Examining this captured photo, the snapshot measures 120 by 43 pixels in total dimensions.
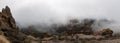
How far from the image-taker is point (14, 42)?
11038 cm

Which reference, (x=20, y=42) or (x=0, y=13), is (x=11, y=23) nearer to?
(x=0, y=13)

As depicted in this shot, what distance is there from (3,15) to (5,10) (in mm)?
7949

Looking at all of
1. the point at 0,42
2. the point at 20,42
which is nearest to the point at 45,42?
the point at 20,42

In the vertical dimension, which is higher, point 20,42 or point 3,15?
point 3,15

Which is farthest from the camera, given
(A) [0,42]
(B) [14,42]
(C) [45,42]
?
(C) [45,42]

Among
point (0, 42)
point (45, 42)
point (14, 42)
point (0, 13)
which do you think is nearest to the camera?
point (0, 42)

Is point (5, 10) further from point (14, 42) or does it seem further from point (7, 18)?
point (14, 42)

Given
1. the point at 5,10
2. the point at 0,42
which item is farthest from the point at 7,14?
the point at 0,42

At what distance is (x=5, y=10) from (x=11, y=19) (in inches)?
218

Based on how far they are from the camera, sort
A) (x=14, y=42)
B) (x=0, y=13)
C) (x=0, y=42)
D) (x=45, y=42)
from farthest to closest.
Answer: (x=45, y=42) → (x=0, y=13) → (x=14, y=42) → (x=0, y=42)

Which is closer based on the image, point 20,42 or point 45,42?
point 20,42

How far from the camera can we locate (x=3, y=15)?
167000mm

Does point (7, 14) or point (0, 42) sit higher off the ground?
point (7, 14)

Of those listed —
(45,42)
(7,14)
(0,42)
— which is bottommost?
(0,42)
